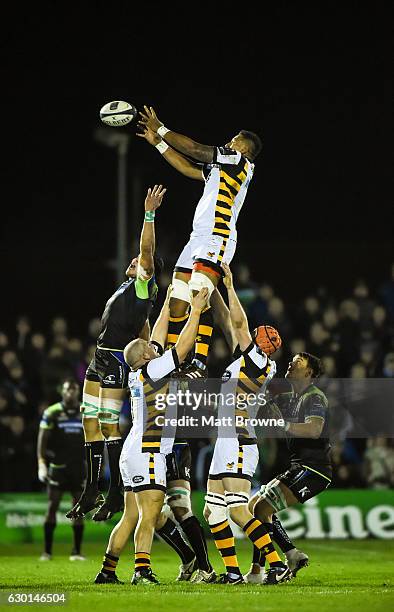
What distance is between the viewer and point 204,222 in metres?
11.7

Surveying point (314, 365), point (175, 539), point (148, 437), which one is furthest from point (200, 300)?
point (175, 539)

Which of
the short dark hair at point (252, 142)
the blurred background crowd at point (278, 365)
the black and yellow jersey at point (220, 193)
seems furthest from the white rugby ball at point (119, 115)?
the blurred background crowd at point (278, 365)

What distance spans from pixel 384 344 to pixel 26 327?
6250mm

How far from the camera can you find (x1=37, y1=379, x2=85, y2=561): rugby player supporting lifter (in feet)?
53.3

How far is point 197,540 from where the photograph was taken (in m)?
11.7

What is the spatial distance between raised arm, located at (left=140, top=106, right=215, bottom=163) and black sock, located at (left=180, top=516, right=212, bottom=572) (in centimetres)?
366

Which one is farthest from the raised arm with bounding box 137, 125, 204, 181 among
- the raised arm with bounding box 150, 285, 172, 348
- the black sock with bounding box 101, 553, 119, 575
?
the black sock with bounding box 101, 553, 119, 575

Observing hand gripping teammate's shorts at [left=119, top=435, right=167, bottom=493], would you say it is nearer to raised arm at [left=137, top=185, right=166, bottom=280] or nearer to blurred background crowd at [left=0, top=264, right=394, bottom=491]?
raised arm at [left=137, top=185, right=166, bottom=280]

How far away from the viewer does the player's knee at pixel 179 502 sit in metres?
11.9

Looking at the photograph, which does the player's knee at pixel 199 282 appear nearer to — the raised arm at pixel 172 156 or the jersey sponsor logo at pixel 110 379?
the raised arm at pixel 172 156

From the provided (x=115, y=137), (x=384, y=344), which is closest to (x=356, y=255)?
(x=384, y=344)

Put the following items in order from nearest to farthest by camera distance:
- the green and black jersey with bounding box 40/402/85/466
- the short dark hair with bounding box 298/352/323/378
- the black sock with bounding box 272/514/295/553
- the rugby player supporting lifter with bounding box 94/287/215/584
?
the rugby player supporting lifter with bounding box 94/287/215/584, the black sock with bounding box 272/514/295/553, the short dark hair with bounding box 298/352/323/378, the green and black jersey with bounding box 40/402/85/466

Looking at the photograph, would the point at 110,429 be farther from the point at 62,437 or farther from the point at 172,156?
the point at 62,437

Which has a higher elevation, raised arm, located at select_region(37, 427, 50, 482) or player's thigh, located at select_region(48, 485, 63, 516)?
raised arm, located at select_region(37, 427, 50, 482)
